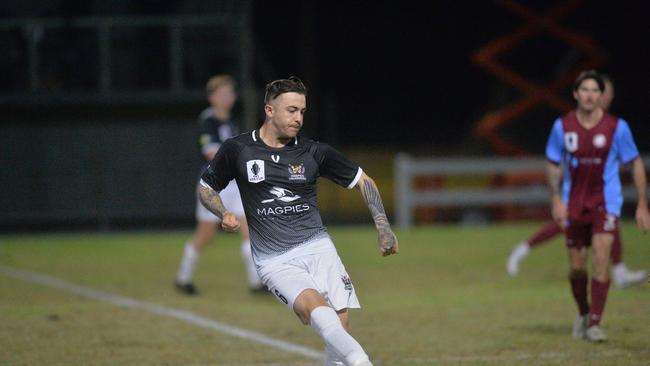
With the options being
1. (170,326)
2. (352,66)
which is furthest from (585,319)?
(352,66)

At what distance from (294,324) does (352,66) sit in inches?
946

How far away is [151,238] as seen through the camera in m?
23.4

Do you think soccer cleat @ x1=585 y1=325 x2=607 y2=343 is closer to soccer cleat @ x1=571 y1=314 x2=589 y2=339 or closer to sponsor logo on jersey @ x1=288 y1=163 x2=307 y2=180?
soccer cleat @ x1=571 y1=314 x2=589 y2=339

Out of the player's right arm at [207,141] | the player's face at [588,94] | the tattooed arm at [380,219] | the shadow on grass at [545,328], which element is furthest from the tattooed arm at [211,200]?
the player's right arm at [207,141]

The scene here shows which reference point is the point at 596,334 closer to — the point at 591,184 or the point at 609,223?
the point at 609,223

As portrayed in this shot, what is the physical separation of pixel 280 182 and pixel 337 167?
401mm

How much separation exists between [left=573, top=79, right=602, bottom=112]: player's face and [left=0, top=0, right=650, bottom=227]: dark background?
54.1ft

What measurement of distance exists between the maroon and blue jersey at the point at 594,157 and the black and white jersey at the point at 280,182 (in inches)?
113

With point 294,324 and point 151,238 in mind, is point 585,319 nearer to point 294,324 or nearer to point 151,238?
point 294,324

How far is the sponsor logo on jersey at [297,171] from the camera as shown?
736cm

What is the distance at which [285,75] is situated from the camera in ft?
107

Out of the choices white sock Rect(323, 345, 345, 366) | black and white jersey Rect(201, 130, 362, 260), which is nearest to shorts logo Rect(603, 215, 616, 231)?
black and white jersey Rect(201, 130, 362, 260)

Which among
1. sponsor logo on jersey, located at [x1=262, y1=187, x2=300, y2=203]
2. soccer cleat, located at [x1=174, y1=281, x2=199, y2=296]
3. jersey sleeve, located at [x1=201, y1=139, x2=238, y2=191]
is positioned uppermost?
jersey sleeve, located at [x1=201, y1=139, x2=238, y2=191]

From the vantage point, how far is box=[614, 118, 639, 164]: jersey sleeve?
376 inches
